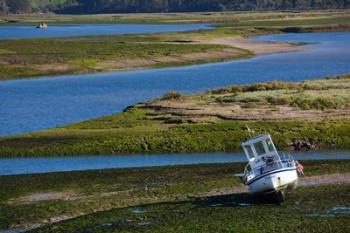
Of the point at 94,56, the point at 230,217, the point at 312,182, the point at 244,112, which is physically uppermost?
the point at 230,217

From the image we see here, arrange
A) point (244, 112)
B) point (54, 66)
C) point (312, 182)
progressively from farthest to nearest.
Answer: point (54, 66) < point (244, 112) < point (312, 182)

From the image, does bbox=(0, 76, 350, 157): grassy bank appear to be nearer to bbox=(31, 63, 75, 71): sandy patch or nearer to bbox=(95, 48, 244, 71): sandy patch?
bbox=(31, 63, 75, 71): sandy patch

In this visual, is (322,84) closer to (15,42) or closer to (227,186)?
(227,186)

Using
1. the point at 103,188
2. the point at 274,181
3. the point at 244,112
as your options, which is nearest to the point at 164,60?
the point at 244,112

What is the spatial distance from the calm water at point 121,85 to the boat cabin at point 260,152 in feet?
85.8

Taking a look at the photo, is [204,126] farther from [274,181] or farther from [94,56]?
[94,56]

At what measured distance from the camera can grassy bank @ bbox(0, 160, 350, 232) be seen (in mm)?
32062

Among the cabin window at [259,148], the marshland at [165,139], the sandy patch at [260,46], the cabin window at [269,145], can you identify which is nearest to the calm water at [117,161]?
the marshland at [165,139]

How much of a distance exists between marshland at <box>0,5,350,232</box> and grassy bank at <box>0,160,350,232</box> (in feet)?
0.17

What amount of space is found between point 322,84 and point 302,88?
310 centimetres

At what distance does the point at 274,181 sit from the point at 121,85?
59.1 metres

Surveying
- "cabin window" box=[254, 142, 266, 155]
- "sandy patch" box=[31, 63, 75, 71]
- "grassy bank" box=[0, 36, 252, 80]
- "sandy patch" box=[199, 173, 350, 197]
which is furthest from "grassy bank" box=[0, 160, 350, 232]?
"sandy patch" box=[31, 63, 75, 71]

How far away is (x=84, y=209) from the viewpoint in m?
32.4

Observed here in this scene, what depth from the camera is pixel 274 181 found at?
3073 cm
